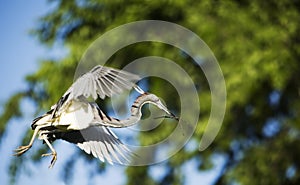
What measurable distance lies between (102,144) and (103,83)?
1.35ft

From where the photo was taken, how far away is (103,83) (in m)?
2.80

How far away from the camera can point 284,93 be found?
500 centimetres

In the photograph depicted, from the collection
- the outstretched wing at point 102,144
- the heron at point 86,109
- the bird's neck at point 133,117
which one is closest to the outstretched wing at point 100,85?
the heron at point 86,109

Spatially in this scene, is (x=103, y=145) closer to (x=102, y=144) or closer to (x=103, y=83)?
(x=102, y=144)

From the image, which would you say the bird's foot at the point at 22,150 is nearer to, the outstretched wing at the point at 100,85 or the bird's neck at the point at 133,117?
the outstretched wing at the point at 100,85

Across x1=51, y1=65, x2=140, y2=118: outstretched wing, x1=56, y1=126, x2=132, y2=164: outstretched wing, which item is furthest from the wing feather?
x1=51, y1=65, x2=140, y2=118: outstretched wing

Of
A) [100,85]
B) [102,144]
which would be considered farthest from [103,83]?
[102,144]

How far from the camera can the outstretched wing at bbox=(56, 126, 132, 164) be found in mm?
3080

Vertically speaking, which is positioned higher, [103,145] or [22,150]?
[103,145]

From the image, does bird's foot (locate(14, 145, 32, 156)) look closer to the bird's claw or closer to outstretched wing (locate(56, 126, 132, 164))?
the bird's claw

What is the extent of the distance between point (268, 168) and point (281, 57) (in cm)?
69

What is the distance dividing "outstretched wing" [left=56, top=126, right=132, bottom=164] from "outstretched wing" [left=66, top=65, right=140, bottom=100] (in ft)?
0.97

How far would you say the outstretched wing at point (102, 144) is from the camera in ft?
10.1

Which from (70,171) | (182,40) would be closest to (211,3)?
(182,40)
